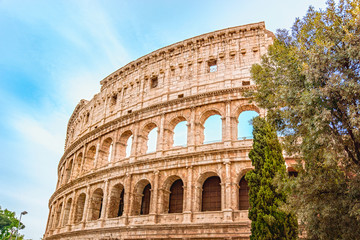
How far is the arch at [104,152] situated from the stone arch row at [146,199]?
2.60m

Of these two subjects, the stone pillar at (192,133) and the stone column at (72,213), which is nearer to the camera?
the stone pillar at (192,133)

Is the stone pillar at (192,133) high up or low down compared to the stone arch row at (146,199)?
up

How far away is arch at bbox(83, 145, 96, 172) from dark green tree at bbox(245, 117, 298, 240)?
1744 cm

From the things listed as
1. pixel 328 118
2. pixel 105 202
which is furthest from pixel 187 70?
pixel 328 118

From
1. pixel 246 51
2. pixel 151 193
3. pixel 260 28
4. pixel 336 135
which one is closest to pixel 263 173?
pixel 336 135

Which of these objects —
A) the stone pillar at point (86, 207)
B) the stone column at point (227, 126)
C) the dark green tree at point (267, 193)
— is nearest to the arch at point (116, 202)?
the stone pillar at point (86, 207)

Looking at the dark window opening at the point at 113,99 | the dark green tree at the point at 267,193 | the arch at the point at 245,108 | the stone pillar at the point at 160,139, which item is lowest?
the dark green tree at the point at 267,193

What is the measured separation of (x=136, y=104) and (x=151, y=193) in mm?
7819

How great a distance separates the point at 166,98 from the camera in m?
23.6

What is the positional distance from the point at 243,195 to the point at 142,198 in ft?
24.3

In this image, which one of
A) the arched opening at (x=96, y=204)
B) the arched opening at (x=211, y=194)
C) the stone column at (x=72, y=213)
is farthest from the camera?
the stone column at (x=72, y=213)

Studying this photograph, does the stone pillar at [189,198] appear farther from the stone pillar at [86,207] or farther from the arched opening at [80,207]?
the arched opening at [80,207]

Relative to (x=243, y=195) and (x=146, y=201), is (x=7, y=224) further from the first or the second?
(x=243, y=195)

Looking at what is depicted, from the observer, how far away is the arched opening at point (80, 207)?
2541cm
